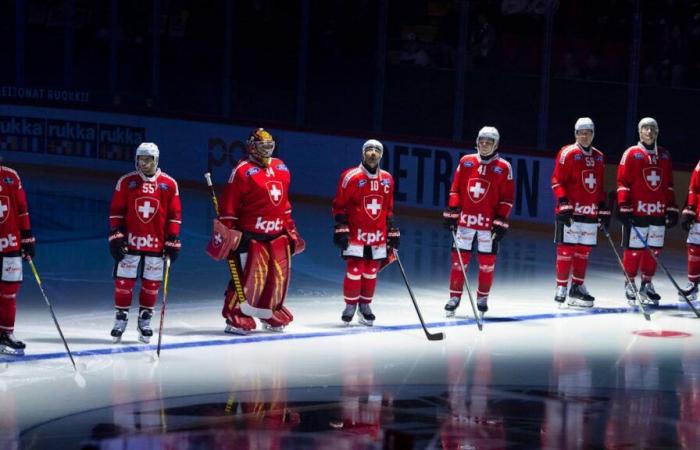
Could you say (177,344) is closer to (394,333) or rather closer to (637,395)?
(394,333)

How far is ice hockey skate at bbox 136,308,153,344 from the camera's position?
438 inches

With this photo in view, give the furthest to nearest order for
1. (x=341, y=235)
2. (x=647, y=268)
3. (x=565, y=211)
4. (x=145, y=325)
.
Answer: (x=647, y=268), (x=565, y=211), (x=341, y=235), (x=145, y=325)

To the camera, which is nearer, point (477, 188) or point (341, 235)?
point (341, 235)

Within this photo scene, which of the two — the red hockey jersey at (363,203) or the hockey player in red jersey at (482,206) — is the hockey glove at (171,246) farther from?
the hockey player in red jersey at (482,206)

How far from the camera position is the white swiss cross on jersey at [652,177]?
1360 centimetres

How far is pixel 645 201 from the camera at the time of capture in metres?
13.7

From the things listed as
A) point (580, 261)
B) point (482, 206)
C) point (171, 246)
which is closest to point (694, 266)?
point (580, 261)

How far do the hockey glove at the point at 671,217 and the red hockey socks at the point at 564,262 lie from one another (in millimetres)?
847

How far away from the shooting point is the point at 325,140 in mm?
20906

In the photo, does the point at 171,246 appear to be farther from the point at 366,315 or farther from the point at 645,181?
the point at 645,181

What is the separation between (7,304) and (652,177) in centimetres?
586

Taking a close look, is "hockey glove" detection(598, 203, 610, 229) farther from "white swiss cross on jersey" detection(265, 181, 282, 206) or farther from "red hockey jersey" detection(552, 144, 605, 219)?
"white swiss cross on jersey" detection(265, 181, 282, 206)

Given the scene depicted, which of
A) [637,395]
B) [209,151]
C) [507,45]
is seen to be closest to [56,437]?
[637,395]

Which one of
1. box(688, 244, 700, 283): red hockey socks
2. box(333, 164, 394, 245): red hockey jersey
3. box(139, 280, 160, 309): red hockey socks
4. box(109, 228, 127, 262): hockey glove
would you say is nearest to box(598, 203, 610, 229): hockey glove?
box(688, 244, 700, 283): red hockey socks
